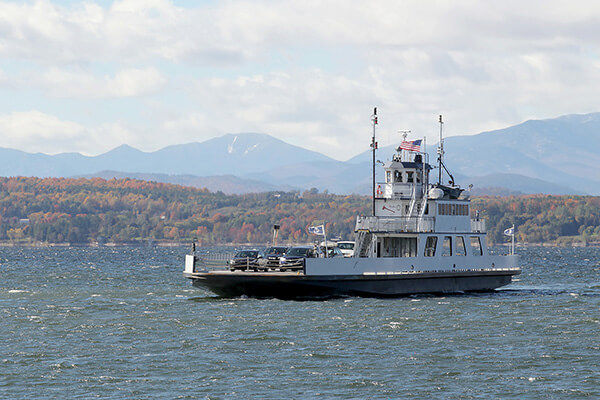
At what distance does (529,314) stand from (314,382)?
1957 centimetres

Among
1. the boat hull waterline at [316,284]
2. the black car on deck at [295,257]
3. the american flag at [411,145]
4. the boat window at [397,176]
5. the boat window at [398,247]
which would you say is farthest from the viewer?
the boat window at [397,176]

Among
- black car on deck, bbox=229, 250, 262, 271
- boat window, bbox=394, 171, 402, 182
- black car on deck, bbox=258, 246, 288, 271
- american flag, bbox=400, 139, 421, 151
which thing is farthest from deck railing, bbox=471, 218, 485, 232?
black car on deck, bbox=229, 250, 262, 271

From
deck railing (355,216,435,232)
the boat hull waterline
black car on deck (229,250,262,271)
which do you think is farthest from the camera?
deck railing (355,216,435,232)

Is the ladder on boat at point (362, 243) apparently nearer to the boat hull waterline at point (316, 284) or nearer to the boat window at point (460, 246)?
the boat hull waterline at point (316, 284)

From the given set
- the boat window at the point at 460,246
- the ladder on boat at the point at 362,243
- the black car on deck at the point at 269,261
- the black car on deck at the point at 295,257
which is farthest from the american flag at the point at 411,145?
the black car on deck at the point at 269,261

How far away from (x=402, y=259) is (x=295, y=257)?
5.99 m

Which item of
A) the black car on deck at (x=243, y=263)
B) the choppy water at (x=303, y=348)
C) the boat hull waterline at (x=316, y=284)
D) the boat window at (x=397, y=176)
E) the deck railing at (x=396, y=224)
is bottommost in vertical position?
the choppy water at (x=303, y=348)

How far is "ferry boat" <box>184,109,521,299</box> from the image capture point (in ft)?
163

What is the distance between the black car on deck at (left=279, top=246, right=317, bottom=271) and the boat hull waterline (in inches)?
21.5

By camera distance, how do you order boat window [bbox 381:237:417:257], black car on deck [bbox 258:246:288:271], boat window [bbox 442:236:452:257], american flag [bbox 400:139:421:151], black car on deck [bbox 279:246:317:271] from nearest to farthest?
black car on deck [bbox 279:246:317:271]
black car on deck [bbox 258:246:288:271]
boat window [bbox 381:237:417:257]
boat window [bbox 442:236:452:257]
american flag [bbox 400:139:421:151]

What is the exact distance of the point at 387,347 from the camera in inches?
1432

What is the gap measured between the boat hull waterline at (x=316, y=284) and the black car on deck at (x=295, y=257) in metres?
0.55

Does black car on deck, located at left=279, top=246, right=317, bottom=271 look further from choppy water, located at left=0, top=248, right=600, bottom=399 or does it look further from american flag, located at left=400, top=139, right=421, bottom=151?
american flag, located at left=400, top=139, right=421, bottom=151

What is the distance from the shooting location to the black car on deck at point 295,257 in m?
49.5
